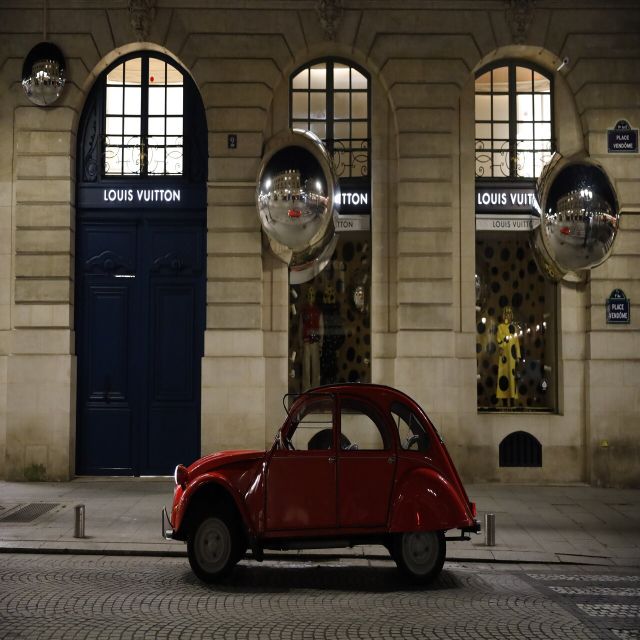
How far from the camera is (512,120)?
16672 mm

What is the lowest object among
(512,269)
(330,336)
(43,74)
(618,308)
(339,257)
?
(330,336)

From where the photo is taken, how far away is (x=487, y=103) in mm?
16750

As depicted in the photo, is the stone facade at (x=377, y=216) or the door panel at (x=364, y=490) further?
the stone facade at (x=377, y=216)

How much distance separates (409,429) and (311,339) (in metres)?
7.41

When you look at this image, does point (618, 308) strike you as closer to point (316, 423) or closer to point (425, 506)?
point (425, 506)

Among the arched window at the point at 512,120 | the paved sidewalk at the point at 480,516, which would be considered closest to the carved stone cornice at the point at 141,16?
the arched window at the point at 512,120

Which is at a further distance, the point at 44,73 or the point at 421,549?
the point at 44,73

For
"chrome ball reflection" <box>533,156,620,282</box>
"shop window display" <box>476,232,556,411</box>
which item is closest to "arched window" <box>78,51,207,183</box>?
"shop window display" <box>476,232,556,411</box>

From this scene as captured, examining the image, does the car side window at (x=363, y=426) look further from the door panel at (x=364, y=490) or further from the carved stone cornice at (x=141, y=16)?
the carved stone cornice at (x=141, y=16)

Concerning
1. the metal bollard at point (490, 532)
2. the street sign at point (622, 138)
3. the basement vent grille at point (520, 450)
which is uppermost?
the street sign at point (622, 138)

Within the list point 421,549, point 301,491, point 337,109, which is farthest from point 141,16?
point 421,549

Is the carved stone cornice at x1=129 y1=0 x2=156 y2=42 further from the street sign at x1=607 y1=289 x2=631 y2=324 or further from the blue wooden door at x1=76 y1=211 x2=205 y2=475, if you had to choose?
the street sign at x1=607 y1=289 x2=631 y2=324

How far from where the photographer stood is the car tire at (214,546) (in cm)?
888

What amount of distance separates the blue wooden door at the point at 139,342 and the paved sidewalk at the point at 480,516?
60 cm
